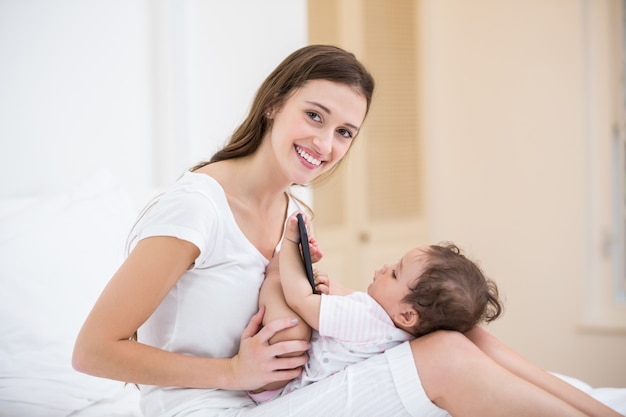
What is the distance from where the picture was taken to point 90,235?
6.30ft

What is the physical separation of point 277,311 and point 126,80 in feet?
4.42

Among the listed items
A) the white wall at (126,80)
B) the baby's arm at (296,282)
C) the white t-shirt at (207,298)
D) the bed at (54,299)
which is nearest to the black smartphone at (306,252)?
the baby's arm at (296,282)

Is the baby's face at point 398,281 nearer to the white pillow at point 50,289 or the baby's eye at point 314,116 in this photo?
the baby's eye at point 314,116

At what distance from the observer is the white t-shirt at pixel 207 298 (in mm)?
1435

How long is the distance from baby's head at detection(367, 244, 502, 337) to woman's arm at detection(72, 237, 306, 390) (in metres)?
0.22

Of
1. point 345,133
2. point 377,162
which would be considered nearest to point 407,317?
point 345,133

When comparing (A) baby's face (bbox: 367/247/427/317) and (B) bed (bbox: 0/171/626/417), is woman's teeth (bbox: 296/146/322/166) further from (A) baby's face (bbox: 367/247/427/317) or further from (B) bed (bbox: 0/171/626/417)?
(B) bed (bbox: 0/171/626/417)

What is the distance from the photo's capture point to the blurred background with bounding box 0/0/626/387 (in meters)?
2.70

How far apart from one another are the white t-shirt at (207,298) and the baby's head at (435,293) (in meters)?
0.30

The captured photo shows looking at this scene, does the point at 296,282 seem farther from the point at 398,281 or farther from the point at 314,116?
the point at 314,116

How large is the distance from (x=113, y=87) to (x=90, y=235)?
0.68 meters

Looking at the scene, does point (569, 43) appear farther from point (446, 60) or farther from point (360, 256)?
point (360, 256)

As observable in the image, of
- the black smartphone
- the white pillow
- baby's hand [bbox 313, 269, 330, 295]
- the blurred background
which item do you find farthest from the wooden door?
the black smartphone

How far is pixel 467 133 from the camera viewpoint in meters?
3.88
